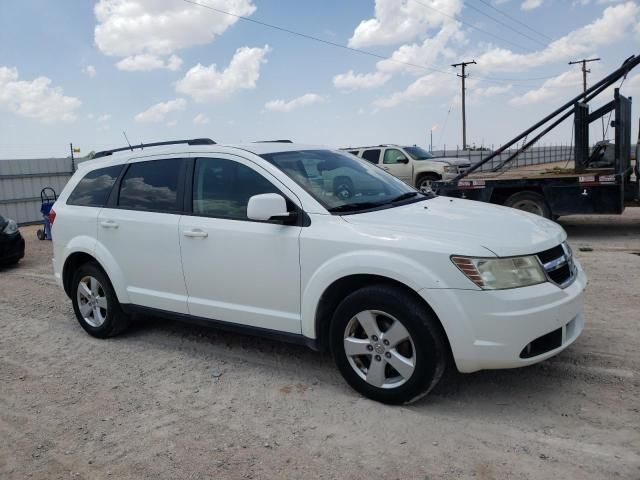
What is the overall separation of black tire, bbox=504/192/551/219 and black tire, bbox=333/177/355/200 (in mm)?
6503

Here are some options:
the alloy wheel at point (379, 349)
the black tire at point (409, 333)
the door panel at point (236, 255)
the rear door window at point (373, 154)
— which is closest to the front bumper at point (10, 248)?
the door panel at point (236, 255)

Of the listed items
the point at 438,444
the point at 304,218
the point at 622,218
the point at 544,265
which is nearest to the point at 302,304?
the point at 304,218

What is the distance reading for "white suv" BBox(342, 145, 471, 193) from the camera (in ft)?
56.9

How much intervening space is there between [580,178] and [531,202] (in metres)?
0.87

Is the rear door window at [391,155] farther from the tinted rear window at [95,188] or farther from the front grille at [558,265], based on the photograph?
the front grille at [558,265]

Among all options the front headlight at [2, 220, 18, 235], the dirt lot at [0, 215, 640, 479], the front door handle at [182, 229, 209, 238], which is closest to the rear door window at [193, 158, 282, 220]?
the front door handle at [182, 229, 209, 238]

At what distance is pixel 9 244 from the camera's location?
9.95m

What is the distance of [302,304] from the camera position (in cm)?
394

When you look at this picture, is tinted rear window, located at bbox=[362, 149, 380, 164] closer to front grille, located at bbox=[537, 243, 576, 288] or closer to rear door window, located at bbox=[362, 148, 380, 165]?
rear door window, located at bbox=[362, 148, 380, 165]

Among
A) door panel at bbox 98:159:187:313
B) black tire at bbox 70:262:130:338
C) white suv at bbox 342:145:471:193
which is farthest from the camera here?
white suv at bbox 342:145:471:193

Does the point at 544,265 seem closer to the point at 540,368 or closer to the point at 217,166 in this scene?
the point at 540,368

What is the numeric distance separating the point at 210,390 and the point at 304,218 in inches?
56.6

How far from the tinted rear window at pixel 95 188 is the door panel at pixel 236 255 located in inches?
46.3

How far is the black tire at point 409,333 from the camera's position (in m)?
3.43
